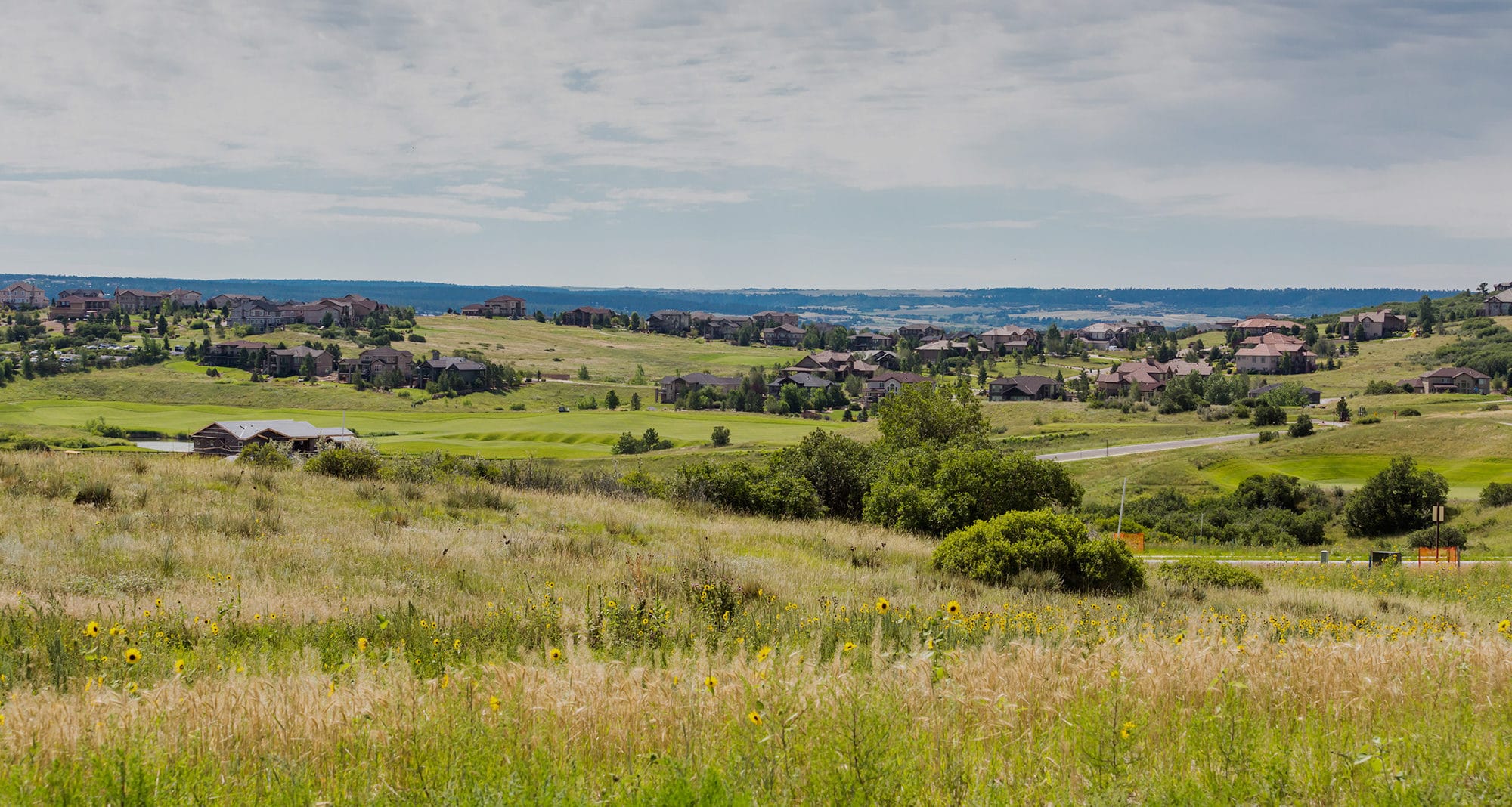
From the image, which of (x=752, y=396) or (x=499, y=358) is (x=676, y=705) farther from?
(x=499, y=358)

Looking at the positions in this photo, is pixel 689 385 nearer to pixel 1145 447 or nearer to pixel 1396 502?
pixel 1145 447

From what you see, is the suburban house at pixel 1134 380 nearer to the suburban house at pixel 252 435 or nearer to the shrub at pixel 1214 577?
the suburban house at pixel 252 435

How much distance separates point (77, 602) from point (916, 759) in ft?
24.5

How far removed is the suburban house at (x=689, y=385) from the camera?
13938 cm

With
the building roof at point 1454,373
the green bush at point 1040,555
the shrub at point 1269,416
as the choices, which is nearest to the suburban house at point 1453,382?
the building roof at point 1454,373

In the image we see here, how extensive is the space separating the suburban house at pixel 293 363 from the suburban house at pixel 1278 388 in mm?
118867

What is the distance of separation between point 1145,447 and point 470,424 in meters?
62.7

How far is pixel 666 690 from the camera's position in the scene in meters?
5.98

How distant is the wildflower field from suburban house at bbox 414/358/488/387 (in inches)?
4927

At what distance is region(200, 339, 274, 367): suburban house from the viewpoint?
140m

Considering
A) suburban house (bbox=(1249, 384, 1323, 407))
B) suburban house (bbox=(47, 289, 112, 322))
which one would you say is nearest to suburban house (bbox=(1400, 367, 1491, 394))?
suburban house (bbox=(1249, 384, 1323, 407))

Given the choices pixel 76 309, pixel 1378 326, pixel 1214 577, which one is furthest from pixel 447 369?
pixel 1378 326

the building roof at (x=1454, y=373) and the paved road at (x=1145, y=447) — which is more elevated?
the building roof at (x=1454, y=373)

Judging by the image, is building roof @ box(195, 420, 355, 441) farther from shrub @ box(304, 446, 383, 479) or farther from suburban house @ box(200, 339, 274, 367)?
suburban house @ box(200, 339, 274, 367)
